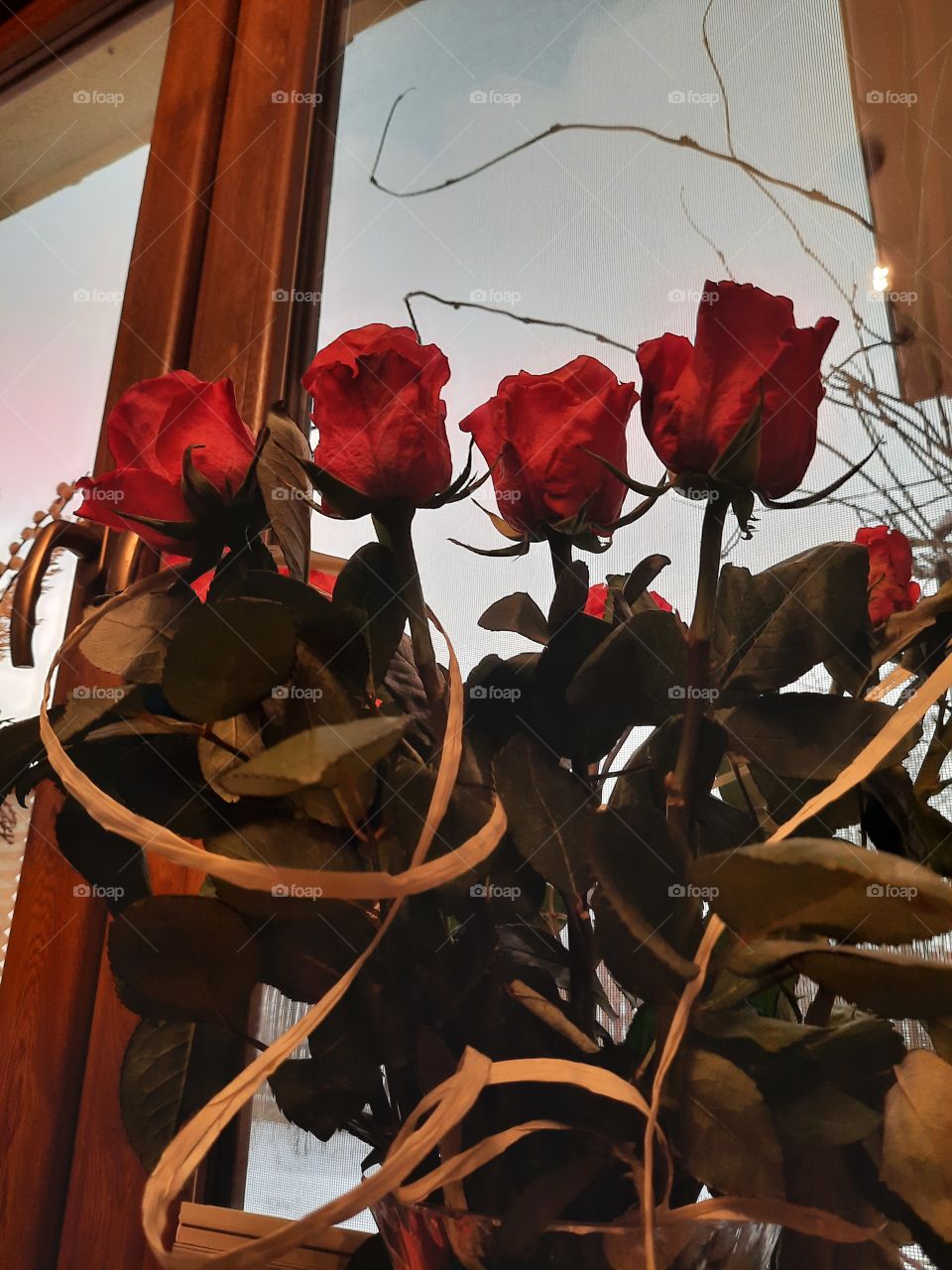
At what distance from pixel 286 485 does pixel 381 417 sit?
44mm

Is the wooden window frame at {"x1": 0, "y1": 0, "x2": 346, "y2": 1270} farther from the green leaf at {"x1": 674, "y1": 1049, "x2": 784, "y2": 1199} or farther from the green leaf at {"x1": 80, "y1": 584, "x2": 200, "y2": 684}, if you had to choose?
the green leaf at {"x1": 674, "y1": 1049, "x2": 784, "y2": 1199}

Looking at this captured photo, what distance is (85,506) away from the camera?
358mm

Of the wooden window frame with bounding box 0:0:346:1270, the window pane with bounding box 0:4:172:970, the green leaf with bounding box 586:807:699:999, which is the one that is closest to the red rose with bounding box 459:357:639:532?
the green leaf with bounding box 586:807:699:999

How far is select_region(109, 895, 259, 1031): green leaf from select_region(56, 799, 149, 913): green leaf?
0.11 ft

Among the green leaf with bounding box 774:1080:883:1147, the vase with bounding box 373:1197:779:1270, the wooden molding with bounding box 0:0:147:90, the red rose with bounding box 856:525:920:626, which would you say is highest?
the wooden molding with bounding box 0:0:147:90

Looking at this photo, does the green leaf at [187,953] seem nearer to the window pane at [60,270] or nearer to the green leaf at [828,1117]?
the green leaf at [828,1117]

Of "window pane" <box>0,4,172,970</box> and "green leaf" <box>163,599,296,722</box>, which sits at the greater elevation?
"window pane" <box>0,4,172,970</box>

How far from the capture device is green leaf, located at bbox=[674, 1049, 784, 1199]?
0.87 feet

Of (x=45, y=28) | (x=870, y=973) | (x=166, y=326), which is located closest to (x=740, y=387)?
(x=870, y=973)

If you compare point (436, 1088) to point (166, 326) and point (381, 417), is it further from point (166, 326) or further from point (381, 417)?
point (166, 326)

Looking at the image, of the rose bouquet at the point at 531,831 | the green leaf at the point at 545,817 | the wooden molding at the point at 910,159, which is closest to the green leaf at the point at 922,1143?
the rose bouquet at the point at 531,831

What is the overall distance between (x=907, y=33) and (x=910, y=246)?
0.53ft

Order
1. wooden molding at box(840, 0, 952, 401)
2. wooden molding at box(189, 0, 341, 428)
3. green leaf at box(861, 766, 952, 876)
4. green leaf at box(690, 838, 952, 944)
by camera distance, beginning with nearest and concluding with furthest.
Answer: green leaf at box(690, 838, 952, 944)
green leaf at box(861, 766, 952, 876)
wooden molding at box(840, 0, 952, 401)
wooden molding at box(189, 0, 341, 428)

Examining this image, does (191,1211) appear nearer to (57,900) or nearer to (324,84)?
(57,900)
